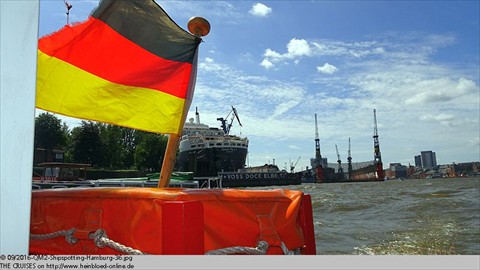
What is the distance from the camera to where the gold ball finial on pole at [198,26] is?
350 centimetres

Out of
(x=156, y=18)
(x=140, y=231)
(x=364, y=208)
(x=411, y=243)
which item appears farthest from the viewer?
(x=364, y=208)

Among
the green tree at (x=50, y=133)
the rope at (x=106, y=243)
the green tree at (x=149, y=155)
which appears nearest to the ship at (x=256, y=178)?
the green tree at (x=149, y=155)

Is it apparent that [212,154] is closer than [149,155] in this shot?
Yes

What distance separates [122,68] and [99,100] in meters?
0.34

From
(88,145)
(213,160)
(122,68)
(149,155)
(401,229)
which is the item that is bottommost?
(401,229)

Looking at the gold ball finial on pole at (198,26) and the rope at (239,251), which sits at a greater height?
the gold ball finial on pole at (198,26)

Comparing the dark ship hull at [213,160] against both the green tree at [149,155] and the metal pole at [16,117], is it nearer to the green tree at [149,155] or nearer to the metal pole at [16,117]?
the green tree at [149,155]

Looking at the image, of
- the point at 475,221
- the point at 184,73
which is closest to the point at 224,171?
the point at 475,221

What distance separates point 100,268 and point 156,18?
2.53m

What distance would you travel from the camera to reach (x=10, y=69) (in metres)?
1.28

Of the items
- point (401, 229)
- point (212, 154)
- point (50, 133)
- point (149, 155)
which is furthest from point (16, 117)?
point (149, 155)

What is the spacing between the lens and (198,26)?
11.5 ft

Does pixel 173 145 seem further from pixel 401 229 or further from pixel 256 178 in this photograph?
pixel 256 178

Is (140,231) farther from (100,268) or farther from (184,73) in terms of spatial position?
(184,73)
